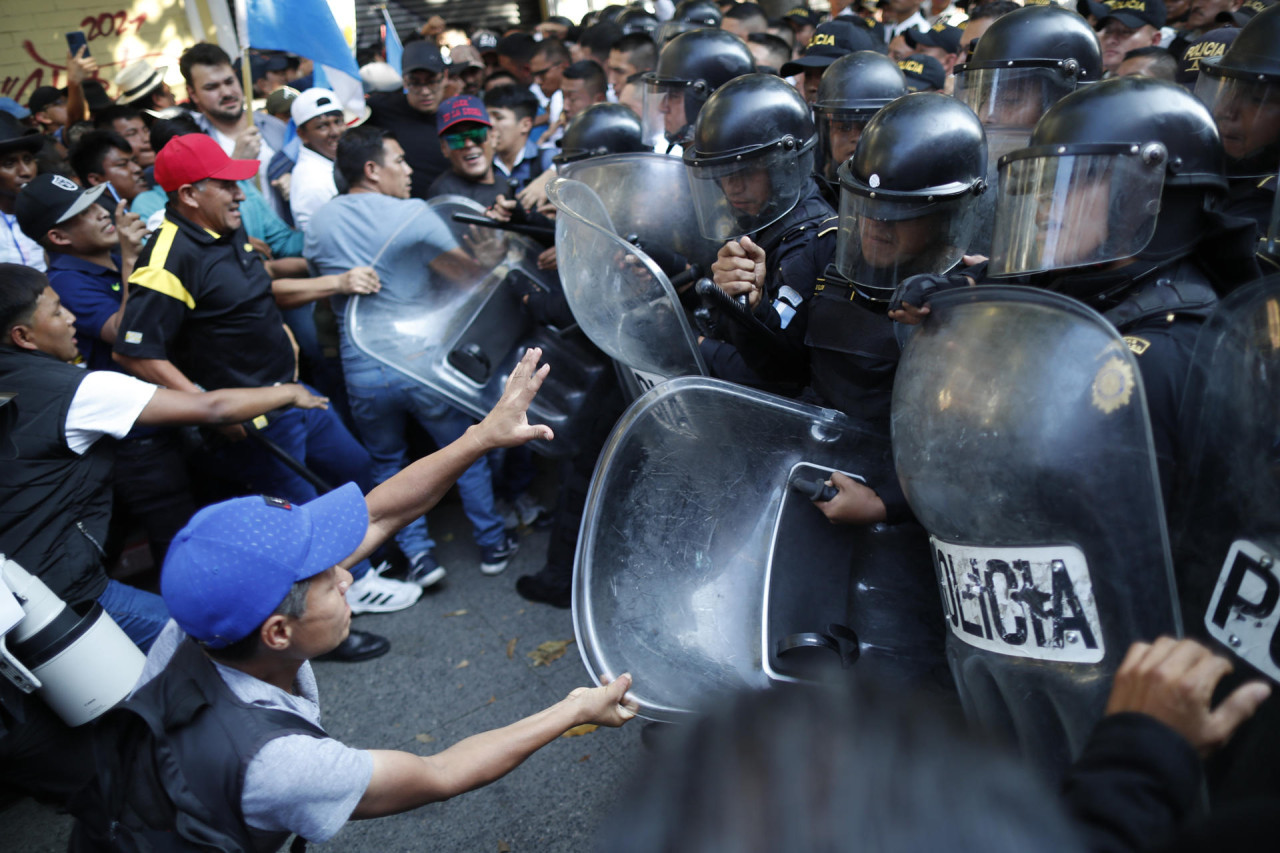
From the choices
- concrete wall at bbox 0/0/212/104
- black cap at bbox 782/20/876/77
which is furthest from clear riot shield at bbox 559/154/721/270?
concrete wall at bbox 0/0/212/104

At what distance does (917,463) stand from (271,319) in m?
3.15

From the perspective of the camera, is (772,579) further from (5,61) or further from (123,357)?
(5,61)

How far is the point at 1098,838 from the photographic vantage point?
93cm

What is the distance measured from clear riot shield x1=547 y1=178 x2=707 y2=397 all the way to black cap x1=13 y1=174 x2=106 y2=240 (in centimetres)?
227

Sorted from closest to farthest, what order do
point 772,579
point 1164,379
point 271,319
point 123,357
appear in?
point 1164,379
point 772,579
point 123,357
point 271,319

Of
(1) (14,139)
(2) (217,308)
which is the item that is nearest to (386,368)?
(2) (217,308)

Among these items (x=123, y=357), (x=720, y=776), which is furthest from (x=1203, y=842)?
(x=123, y=357)

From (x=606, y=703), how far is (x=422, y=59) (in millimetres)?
5384

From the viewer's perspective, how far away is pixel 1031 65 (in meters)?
3.04

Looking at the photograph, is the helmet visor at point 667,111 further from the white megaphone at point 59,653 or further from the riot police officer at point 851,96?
the white megaphone at point 59,653

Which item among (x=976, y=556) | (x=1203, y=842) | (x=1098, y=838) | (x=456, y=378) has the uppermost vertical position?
(x=1203, y=842)

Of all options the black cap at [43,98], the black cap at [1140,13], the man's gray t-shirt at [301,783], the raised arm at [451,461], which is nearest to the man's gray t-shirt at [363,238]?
the raised arm at [451,461]

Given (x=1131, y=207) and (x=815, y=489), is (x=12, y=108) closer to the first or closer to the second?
(x=815, y=489)

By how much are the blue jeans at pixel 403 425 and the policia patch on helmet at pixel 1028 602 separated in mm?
2996
